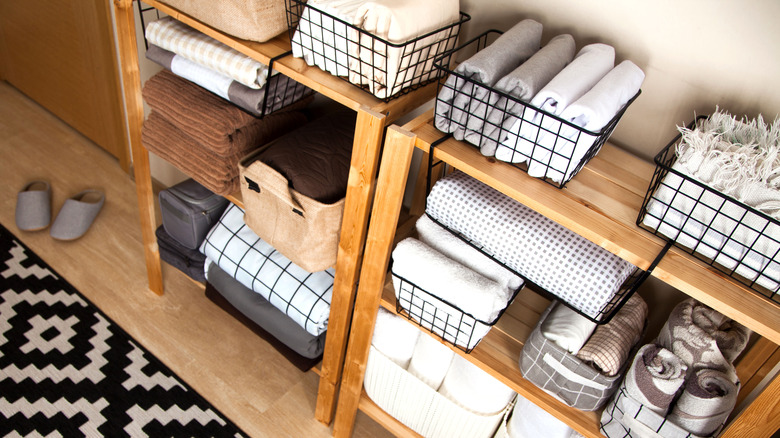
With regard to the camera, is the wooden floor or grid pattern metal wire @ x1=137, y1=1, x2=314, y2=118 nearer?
grid pattern metal wire @ x1=137, y1=1, x2=314, y2=118

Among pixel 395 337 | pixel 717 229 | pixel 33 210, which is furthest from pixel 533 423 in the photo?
pixel 33 210

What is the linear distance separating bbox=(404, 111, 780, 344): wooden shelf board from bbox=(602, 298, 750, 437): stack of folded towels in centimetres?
21

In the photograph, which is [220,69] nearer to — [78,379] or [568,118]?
[568,118]

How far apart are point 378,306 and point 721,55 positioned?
81 centimetres

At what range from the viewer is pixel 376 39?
0.98 m

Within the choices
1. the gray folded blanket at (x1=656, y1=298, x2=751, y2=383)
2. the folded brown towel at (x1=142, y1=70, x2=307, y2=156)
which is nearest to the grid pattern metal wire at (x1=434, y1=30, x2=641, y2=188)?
the gray folded blanket at (x1=656, y1=298, x2=751, y2=383)

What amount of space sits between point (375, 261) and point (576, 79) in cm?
52

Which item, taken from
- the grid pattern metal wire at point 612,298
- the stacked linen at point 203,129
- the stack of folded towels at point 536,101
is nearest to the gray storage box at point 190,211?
the stacked linen at point 203,129

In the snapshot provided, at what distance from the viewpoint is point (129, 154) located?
2.36 m

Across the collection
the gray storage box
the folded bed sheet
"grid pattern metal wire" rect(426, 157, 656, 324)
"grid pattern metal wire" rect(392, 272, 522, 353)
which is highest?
"grid pattern metal wire" rect(426, 157, 656, 324)

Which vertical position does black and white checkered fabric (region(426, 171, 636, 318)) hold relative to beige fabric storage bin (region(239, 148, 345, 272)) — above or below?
above

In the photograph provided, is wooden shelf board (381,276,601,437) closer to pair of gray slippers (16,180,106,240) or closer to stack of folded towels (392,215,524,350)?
stack of folded towels (392,215,524,350)

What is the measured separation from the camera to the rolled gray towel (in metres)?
0.95

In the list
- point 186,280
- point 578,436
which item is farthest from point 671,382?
point 186,280
